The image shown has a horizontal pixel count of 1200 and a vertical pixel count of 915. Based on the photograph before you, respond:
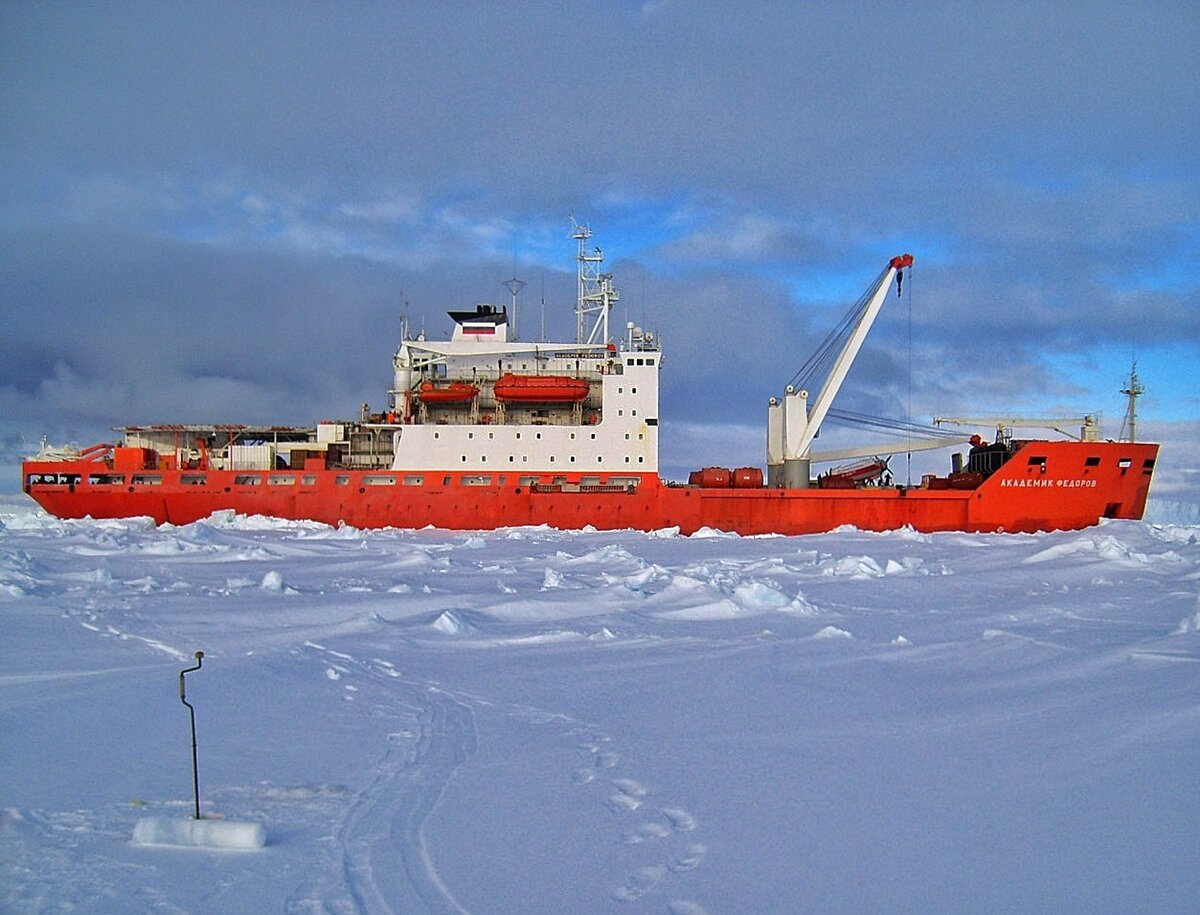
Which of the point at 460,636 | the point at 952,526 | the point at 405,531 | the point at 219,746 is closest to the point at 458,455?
the point at 405,531

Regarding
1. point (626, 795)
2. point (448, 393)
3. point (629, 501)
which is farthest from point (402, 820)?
point (448, 393)

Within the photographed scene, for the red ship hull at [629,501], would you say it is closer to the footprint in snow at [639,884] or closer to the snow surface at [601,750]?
the snow surface at [601,750]

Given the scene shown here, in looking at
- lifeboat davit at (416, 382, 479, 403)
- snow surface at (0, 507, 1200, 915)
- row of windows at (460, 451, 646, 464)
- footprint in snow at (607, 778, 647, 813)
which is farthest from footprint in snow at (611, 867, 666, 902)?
lifeboat davit at (416, 382, 479, 403)

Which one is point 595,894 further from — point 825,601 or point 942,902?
point 825,601

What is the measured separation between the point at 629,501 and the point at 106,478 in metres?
17.4

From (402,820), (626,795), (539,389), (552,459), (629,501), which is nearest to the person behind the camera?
(402,820)

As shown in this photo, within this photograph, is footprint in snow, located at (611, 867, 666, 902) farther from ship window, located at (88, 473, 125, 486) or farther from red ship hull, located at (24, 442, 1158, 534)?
ship window, located at (88, 473, 125, 486)

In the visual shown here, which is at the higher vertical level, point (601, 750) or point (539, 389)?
point (539, 389)

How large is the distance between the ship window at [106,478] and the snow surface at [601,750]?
16803 millimetres

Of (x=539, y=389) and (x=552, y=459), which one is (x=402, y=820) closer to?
(x=552, y=459)

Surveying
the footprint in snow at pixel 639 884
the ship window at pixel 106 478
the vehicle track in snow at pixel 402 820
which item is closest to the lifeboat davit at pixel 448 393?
the ship window at pixel 106 478

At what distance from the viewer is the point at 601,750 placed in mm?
5582

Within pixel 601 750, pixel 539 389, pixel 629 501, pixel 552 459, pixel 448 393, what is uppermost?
pixel 539 389

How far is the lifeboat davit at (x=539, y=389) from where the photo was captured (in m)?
27.6
